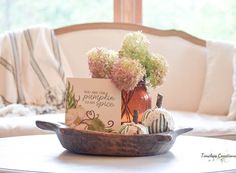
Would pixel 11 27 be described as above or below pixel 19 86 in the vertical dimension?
above

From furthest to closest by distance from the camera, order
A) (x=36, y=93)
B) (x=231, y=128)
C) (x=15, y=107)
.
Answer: (x=36, y=93), (x=15, y=107), (x=231, y=128)

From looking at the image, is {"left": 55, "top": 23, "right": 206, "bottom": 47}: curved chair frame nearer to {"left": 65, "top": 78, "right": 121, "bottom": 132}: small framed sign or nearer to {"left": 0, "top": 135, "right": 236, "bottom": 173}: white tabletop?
{"left": 0, "top": 135, "right": 236, "bottom": 173}: white tabletop

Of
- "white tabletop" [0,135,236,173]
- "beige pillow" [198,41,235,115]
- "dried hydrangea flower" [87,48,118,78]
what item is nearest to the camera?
"white tabletop" [0,135,236,173]

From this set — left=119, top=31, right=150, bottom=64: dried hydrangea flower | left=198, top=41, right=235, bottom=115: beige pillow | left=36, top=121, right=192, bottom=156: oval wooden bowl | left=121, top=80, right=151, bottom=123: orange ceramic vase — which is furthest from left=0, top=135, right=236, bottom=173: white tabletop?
left=198, top=41, right=235, bottom=115: beige pillow

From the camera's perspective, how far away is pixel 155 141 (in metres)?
1.43

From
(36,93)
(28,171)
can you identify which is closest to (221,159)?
(28,171)

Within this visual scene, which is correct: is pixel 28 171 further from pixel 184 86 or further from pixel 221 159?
pixel 184 86

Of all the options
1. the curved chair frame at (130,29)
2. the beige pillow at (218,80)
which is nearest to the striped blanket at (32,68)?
the curved chair frame at (130,29)

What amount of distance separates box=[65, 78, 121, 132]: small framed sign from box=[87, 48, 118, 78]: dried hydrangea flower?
1.7 inches

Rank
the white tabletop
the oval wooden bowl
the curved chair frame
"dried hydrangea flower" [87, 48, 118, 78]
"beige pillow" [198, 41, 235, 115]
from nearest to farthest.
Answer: the white tabletop → the oval wooden bowl → "dried hydrangea flower" [87, 48, 118, 78] → "beige pillow" [198, 41, 235, 115] → the curved chair frame

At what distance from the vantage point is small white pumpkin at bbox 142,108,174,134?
4.91 ft

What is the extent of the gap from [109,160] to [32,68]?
180cm

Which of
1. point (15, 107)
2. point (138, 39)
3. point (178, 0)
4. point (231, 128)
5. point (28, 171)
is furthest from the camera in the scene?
point (178, 0)

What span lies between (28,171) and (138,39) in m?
0.54
